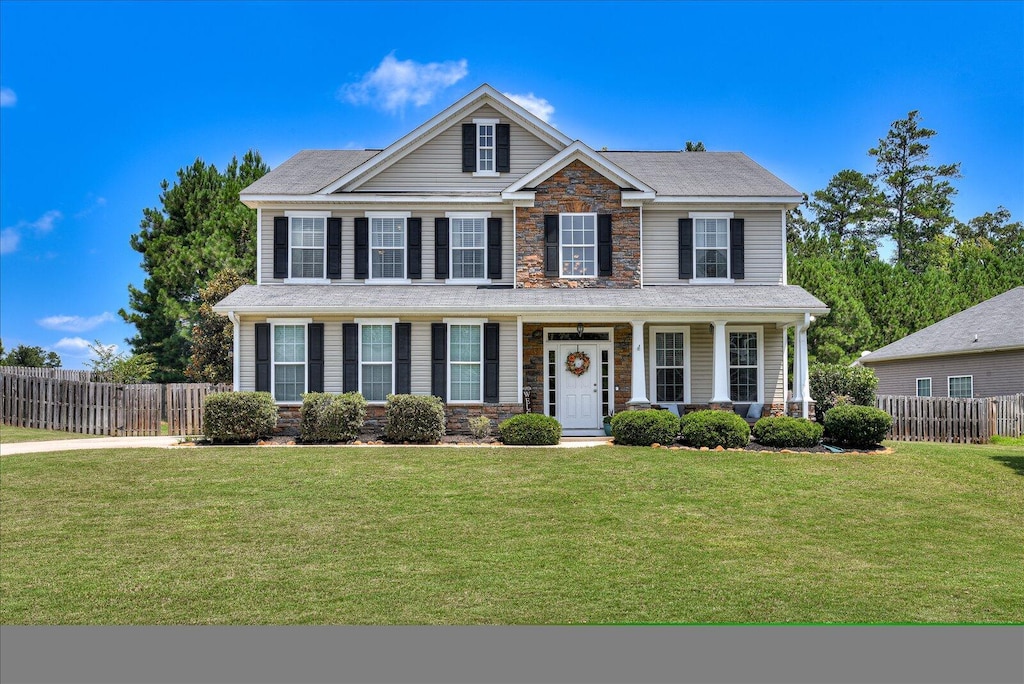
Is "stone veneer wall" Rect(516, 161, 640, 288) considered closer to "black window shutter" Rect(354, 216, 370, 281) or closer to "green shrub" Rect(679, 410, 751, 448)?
"black window shutter" Rect(354, 216, 370, 281)

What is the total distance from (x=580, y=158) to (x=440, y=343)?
5.60m

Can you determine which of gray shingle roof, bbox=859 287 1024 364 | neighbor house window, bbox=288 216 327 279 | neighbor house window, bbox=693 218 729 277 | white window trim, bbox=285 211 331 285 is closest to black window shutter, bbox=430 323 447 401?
white window trim, bbox=285 211 331 285

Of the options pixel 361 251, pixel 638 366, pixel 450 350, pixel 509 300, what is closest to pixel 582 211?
pixel 509 300

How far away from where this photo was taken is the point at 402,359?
64.9 feet

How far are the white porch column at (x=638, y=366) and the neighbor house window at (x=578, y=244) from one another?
87.1 inches

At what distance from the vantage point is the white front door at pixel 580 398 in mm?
20469

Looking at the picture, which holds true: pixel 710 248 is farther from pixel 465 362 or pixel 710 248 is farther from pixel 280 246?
pixel 280 246

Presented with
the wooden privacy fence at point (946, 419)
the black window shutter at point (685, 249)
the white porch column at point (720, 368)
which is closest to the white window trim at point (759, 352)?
the white porch column at point (720, 368)

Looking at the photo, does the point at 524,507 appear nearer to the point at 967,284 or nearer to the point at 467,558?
the point at 467,558

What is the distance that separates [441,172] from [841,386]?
11.5 m

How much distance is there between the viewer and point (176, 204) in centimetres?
3475

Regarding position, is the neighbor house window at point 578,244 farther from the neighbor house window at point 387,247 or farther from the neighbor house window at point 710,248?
the neighbor house window at point 387,247

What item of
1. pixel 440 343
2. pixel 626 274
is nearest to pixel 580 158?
pixel 626 274

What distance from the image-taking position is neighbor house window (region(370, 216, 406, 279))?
21422 millimetres
